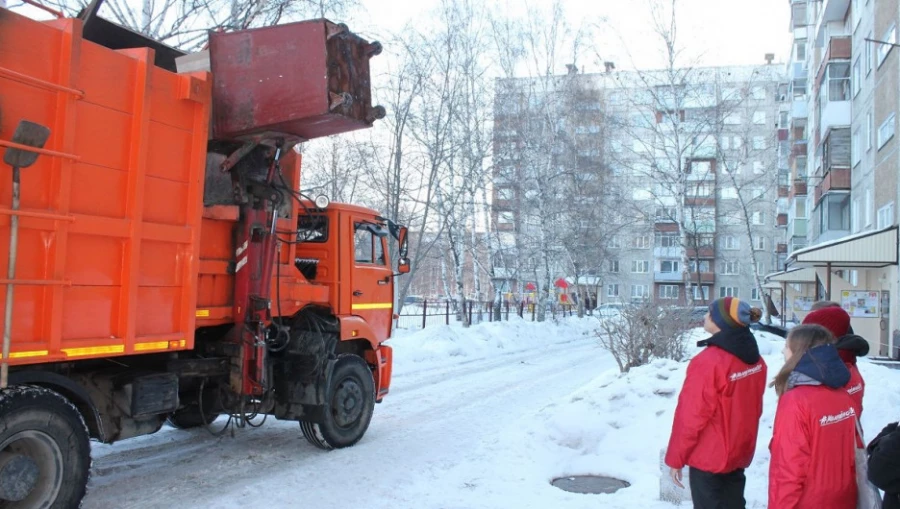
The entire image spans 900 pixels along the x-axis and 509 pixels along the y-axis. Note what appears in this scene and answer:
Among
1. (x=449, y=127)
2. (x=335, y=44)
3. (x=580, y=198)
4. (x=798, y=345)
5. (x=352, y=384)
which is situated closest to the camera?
(x=798, y=345)

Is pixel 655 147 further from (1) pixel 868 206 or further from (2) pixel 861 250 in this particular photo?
(2) pixel 861 250

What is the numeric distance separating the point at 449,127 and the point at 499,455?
1684cm

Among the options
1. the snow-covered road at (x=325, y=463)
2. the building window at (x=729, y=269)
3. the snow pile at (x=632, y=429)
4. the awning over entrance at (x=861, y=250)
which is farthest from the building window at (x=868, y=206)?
the building window at (x=729, y=269)

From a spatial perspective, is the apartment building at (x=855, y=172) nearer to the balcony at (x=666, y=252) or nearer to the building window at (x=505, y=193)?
the building window at (x=505, y=193)

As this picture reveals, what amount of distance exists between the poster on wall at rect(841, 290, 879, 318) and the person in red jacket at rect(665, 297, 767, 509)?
1824 cm

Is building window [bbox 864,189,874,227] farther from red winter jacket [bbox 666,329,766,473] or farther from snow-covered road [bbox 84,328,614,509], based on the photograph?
red winter jacket [bbox 666,329,766,473]

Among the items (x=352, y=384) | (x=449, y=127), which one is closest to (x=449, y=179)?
(x=449, y=127)

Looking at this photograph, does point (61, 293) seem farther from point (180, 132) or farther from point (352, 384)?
point (352, 384)

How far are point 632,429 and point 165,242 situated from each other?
16.3 ft

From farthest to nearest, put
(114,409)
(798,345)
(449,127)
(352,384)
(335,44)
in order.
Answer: (449,127), (352,384), (335,44), (114,409), (798,345)

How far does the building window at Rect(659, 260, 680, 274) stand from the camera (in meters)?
66.0

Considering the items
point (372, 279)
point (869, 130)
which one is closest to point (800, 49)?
point (869, 130)

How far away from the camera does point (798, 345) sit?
376cm

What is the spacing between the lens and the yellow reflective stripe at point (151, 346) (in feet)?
17.9
